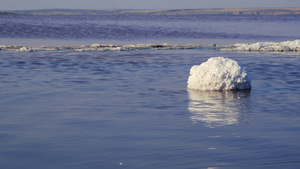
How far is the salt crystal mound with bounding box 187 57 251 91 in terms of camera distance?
12.6 meters

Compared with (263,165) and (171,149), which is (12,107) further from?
(263,165)

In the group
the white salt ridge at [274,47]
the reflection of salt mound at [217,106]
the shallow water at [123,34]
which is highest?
the reflection of salt mound at [217,106]

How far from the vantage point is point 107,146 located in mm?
7391

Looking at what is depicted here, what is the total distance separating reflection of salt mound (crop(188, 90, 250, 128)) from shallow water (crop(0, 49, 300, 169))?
0.02 meters

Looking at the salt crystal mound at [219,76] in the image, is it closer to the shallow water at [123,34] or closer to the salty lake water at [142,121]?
the salty lake water at [142,121]

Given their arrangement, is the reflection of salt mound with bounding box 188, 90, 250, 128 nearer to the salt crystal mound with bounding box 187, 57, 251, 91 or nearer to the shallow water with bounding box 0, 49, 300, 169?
the shallow water with bounding box 0, 49, 300, 169

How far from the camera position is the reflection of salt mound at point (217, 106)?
921 centimetres

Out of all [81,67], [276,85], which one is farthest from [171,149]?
[81,67]

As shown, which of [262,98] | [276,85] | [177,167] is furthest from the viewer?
[276,85]

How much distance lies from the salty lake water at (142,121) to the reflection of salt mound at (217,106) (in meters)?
0.02

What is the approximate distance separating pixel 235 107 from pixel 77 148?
446 cm

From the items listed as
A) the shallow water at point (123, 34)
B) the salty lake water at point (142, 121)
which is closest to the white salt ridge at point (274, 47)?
the salty lake water at point (142, 121)

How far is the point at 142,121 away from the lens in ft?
30.0

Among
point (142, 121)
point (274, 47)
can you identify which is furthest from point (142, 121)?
point (274, 47)
